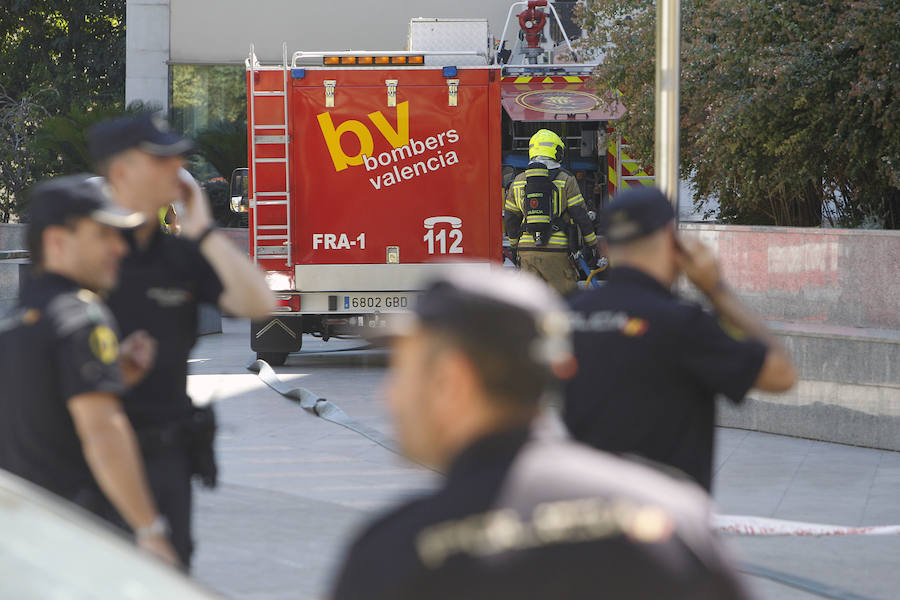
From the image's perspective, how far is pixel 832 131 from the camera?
1337cm

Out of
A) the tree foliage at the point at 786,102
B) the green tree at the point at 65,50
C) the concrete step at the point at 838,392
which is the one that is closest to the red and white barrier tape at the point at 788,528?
the concrete step at the point at 838,392

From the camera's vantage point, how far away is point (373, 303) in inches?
520

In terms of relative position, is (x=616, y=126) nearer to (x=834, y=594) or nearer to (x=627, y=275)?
(x=834, y=594)

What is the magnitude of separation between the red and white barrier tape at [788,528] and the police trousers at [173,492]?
12.6ft

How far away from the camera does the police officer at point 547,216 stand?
11.3 metres

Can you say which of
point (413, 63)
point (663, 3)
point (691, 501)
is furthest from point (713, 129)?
point (691, 501)

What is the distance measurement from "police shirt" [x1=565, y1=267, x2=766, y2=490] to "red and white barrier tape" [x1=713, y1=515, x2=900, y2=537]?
351 centimetres

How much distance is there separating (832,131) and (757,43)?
1235 millimetres

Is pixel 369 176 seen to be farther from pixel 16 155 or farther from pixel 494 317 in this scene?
pixel 16 155

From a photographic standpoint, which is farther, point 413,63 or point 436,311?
point 413,63

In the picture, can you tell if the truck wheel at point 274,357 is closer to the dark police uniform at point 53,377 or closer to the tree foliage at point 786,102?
the tree foliage at point 786,102

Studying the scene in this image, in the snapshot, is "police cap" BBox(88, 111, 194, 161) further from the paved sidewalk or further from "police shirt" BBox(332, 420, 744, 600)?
"police shirt" BBox(332, 420, 744, 600)

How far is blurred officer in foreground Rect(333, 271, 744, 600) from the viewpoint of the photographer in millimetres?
1613

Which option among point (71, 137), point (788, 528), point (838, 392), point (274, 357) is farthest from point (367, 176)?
point (71, 137)
